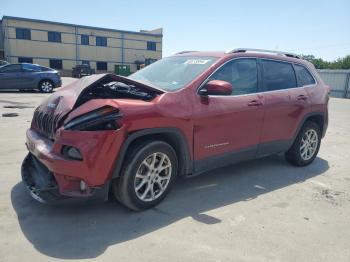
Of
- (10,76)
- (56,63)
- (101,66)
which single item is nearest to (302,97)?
(10,76)

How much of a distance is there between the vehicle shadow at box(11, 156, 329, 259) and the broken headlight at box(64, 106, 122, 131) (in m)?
0.97

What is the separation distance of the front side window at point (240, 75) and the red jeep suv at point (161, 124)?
14 mm

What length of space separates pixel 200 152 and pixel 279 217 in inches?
44.8

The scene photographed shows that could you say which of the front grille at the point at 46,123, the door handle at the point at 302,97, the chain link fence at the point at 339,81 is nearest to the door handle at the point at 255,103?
the door handle at the point at 302,97

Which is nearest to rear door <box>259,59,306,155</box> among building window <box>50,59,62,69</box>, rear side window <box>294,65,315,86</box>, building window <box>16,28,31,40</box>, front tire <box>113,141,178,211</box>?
rear side window <box>294,65,315,86</box>

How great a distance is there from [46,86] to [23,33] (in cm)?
2914

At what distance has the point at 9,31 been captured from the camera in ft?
132

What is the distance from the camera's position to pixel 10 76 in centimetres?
1562

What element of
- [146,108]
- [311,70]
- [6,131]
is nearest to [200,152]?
[146,108]

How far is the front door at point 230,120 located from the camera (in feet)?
13.0

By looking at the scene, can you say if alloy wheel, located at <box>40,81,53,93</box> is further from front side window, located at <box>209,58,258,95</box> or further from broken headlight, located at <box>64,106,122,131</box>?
broken headlight, located at <box>64,106,122,131</box>

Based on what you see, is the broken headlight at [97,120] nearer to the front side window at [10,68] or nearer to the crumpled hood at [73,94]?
the crumpled hood at [73,94]

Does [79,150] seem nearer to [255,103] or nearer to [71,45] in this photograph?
[255,103]

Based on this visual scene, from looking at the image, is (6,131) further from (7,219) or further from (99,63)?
(99,63)
